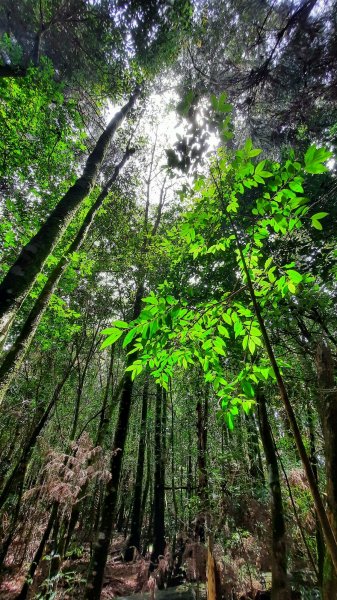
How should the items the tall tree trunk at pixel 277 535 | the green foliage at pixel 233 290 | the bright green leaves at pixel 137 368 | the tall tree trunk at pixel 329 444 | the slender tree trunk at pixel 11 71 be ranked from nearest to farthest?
the green foliage at pixel 233 290 < the tall tree trunk at pixel 329 444 < the bright green leaves at pixel 137 368 < the tall tree trunk at pixel 277 535 < the slender tree trunk at pixel 11 71

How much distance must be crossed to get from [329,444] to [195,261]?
5.35 metres

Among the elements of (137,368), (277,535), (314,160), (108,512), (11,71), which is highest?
(11,71)

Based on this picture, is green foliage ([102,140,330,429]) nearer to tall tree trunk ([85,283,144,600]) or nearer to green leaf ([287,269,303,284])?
green leaf ([287,269,303,284])

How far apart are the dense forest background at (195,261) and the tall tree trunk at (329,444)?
1 centimetres

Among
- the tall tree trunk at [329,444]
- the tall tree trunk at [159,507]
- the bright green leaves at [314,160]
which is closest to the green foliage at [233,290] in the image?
the bright green leaves at [314,160]

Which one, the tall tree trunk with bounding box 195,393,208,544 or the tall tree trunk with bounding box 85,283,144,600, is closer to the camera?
the tall tree trunk with bounding box 85,283,144,600

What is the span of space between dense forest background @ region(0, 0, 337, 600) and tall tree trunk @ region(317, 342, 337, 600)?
0.01m

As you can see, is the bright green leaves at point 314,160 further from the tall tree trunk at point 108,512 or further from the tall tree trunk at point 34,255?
the tall tree trunk at point 108,512

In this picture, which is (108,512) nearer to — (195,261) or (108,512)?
(108,512)

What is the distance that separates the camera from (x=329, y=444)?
79.5 inches

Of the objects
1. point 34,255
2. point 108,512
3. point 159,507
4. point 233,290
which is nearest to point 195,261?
point 34,255

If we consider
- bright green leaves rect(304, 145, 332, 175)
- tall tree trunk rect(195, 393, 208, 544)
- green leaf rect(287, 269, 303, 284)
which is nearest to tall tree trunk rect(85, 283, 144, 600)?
tall tree trunk rect(195, 393, 208, 544)

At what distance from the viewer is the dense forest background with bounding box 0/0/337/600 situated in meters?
1.97

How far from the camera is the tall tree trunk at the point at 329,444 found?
1.79 meters
